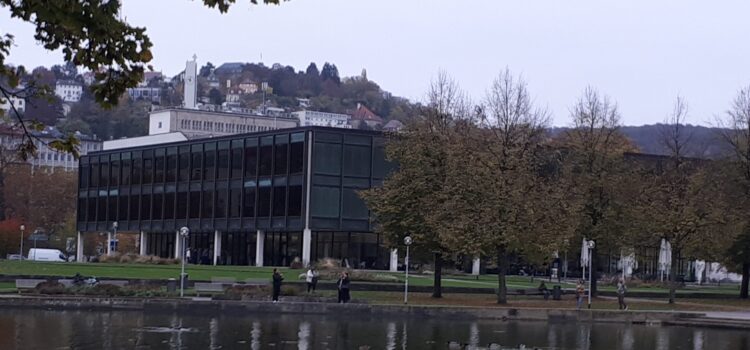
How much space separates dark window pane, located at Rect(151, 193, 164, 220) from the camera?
95250 millimetres

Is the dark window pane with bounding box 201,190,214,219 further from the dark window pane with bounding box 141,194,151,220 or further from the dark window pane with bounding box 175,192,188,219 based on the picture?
the dark window pane with bounding box 141,194,151,220

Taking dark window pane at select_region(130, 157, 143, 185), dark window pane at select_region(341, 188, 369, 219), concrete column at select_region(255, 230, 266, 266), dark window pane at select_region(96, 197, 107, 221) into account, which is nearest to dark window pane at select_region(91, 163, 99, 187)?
dark window pane at select_region(96, 197, 107, 221)

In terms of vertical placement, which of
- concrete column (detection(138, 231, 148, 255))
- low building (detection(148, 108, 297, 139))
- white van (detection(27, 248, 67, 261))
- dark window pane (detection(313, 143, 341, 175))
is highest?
low building (detection(148, 108, 297, 139))

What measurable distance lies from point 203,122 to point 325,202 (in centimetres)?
6258

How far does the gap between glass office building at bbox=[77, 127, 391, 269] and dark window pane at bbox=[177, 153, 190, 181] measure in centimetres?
8

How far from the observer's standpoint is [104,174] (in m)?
102

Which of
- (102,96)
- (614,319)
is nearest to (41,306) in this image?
(614,319)

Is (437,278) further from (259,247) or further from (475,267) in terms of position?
(475,267)

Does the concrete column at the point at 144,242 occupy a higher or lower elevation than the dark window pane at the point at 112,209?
lower

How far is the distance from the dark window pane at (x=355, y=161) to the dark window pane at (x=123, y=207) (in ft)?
84.5

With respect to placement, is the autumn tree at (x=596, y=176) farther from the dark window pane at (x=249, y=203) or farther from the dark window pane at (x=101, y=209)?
the dark window pane at (x=101, y=209)

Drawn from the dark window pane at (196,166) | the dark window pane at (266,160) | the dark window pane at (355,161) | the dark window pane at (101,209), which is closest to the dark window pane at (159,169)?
the dark window pane at (196,166)

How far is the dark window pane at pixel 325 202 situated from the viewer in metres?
81.7

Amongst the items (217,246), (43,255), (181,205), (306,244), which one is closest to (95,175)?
(43,255)
